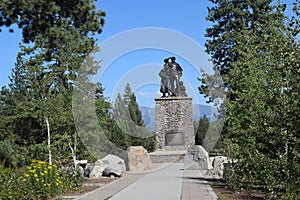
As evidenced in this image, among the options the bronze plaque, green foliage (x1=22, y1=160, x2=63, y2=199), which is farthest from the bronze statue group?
green foliage (x1=22, y1=160, x2=63, y2=199)

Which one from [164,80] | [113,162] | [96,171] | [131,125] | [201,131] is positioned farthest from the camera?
[201,131]

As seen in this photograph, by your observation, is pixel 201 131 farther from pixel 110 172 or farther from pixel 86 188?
pixel 86 188

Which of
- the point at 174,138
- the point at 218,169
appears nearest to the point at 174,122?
the point at 174,138

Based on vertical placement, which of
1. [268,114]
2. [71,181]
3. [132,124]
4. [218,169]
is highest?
[132,124]

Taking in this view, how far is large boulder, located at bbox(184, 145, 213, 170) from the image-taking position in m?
19.6

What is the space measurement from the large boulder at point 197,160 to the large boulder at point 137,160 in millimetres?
1938

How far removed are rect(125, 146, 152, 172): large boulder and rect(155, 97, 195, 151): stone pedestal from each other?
33.3 ft

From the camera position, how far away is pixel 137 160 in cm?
1991

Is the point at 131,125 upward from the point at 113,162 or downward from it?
upward

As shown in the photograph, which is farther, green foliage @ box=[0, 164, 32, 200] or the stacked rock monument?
the stacked rock monument

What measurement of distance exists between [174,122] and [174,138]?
1221mm

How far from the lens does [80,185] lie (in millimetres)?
12375

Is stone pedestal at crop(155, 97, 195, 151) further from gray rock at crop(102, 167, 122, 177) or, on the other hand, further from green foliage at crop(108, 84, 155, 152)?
gray rock at crop(102, 167, 122, 177)

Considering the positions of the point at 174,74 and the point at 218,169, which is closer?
the point at 218,169
